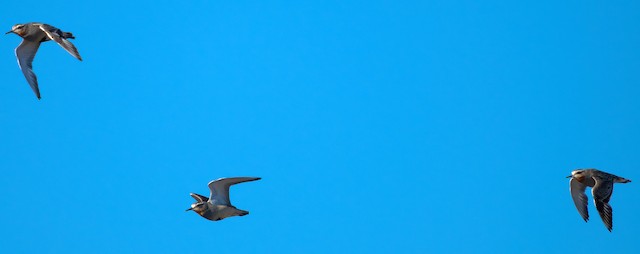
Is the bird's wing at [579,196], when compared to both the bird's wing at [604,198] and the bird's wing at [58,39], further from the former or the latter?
the bird's wing at [58,39]

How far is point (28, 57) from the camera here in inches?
1533

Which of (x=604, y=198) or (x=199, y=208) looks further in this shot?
(x=199, y=208)

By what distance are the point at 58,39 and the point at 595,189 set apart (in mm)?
17881

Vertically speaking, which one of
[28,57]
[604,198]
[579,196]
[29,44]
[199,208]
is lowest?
[199,208]

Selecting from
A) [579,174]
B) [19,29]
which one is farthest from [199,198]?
[579,174]

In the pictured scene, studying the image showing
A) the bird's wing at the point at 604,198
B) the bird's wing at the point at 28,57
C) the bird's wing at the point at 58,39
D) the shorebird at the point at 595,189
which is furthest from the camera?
the bird's wing at the point at 28,57

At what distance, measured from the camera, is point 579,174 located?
39.9 meters

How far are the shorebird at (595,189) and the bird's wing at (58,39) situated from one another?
1709 centimetres

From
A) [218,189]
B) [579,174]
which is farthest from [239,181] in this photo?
[579,174]

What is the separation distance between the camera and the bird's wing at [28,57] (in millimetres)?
38531

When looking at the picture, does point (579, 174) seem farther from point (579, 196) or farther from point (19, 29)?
point (19, 29)

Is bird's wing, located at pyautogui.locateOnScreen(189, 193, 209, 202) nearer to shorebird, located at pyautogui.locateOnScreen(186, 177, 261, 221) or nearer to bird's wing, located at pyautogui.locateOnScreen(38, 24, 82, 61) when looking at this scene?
shorebird, located at pyautogui.locateOnScreen(186, 177, 261, 221)

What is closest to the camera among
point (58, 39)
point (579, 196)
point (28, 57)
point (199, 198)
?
point (58, 39)

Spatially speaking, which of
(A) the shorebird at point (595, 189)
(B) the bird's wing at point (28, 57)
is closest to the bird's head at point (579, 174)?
(A) the shorebird at point (595, 189)
